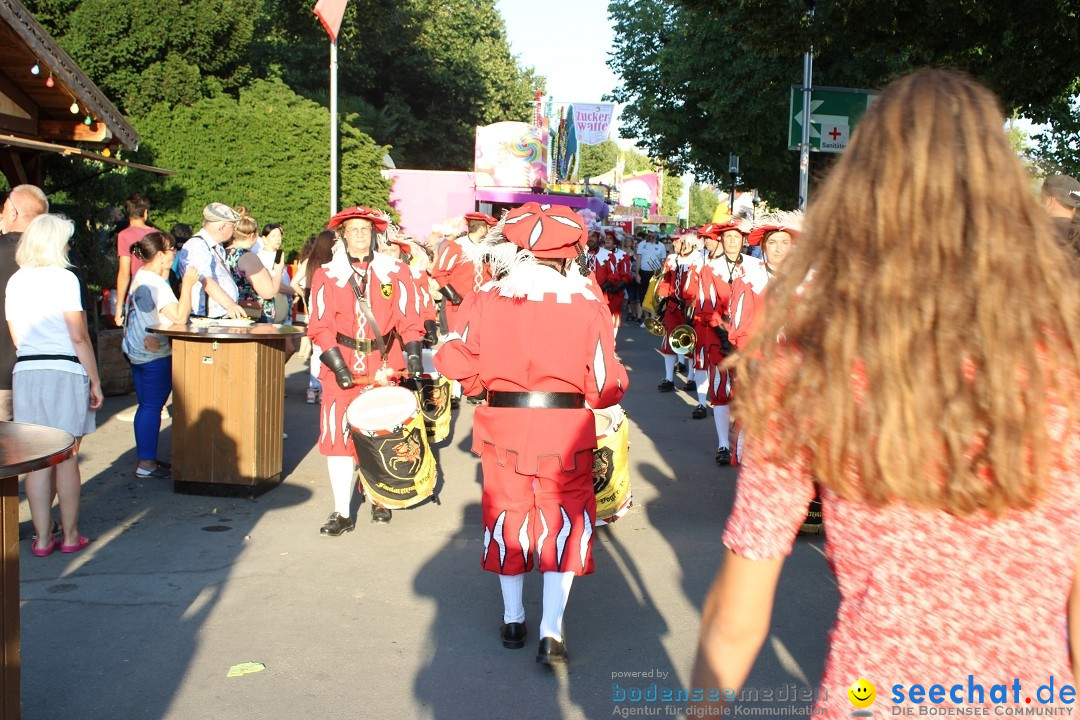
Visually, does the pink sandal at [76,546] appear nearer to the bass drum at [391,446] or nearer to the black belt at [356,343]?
the bass drum at [391,446]

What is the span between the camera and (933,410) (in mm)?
1644

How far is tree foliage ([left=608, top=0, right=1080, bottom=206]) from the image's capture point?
1045 centimetres

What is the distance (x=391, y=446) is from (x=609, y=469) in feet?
4.61

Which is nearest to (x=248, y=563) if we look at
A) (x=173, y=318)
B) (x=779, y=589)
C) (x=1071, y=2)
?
(x=173, y=318)

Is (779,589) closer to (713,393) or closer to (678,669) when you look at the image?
(678,669)

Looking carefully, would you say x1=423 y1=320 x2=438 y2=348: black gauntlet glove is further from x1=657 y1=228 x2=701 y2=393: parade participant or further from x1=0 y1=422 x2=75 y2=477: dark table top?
x1=0 y1=422 x2=75 y2=477: dark table top

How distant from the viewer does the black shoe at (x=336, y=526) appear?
264 inches

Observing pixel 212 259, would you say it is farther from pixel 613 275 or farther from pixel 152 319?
pixel 613 275

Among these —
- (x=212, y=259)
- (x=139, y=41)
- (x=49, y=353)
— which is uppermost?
(x=139, y=41)

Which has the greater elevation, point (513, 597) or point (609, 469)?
point (609, 469)

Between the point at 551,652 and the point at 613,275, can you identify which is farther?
the point at 613,275

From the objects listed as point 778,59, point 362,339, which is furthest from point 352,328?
point 778,59

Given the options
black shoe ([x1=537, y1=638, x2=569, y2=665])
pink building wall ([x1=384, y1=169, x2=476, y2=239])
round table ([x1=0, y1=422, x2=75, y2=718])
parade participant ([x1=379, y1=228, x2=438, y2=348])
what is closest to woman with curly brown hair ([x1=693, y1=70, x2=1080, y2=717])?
round table ([x1=0, y1=422, x2=75, y2=718])

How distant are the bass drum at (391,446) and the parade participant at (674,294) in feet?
15.8
